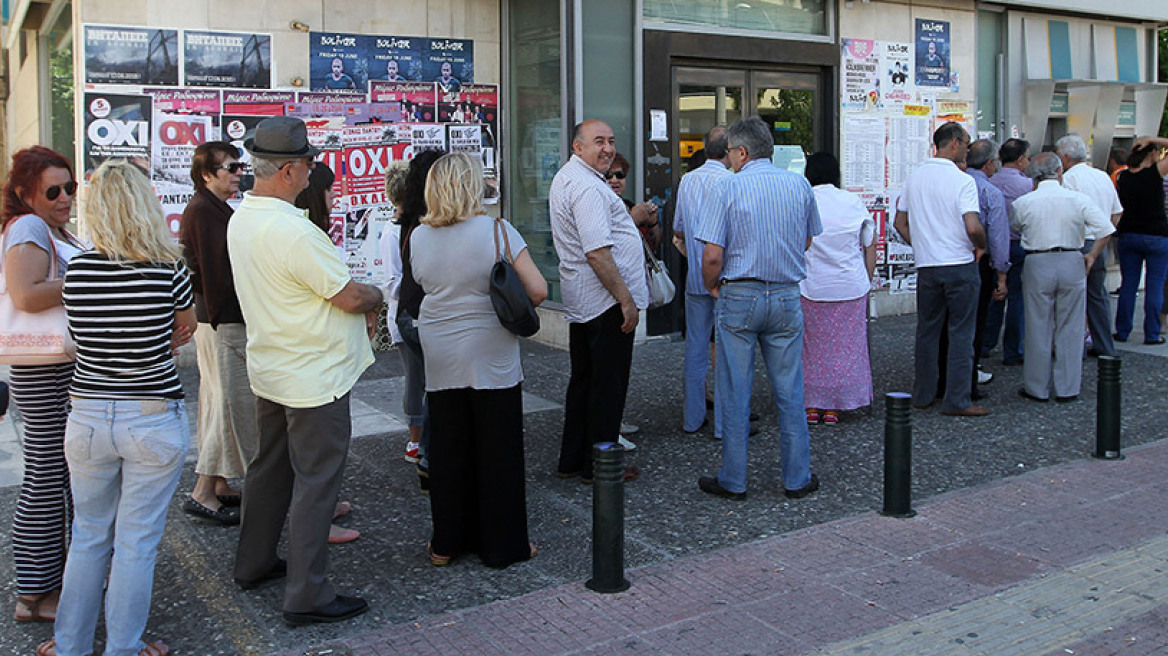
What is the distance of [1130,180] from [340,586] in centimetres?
913

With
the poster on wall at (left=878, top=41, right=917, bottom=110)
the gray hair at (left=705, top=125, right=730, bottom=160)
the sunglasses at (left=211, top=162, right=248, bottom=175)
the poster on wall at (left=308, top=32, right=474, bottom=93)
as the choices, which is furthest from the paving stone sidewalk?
the poster on wall at (left=878, top=41, right=917, bottom=110)

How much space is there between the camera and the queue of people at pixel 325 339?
383 cm

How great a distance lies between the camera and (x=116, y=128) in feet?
29.5

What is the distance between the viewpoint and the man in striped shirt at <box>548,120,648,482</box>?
19.4 ft

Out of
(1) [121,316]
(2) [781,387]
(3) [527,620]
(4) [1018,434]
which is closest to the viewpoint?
(1) [121,316]

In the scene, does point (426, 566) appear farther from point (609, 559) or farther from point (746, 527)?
point (746, 527)

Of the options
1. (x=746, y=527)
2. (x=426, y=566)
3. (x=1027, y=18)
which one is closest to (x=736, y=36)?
(x=1027, y=18)

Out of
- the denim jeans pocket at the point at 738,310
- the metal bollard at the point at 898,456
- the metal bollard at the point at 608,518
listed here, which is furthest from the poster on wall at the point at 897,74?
the metal bollard at the point at 608,518

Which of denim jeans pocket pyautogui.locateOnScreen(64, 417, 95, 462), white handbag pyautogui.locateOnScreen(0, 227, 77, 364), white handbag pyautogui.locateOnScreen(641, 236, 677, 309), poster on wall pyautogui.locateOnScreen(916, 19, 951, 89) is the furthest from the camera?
poster on wall pyautogui.locateOnScreen(916, 19, 951, 89)

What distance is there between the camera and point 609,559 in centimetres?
461

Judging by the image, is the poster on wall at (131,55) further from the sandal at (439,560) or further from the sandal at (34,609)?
the sandal at (439,560)

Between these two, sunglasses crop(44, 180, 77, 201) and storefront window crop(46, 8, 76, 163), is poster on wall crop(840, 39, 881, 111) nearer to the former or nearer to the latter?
storefront window crop(46, 8, 76, 163)

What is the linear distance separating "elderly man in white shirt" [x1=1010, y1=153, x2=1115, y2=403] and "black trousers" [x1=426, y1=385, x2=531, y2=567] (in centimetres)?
513

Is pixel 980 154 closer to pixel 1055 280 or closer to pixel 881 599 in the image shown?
pixel 1055 280
